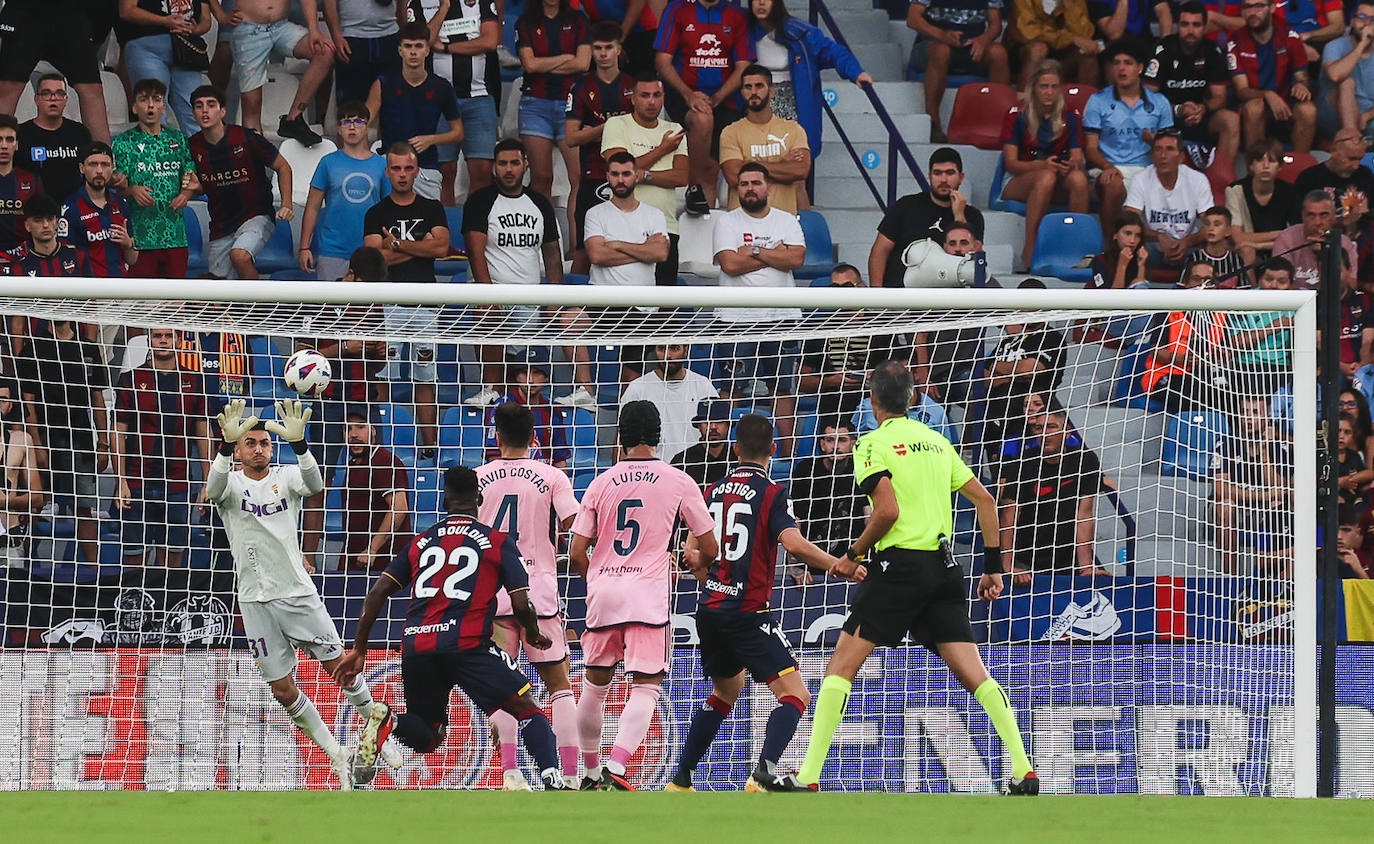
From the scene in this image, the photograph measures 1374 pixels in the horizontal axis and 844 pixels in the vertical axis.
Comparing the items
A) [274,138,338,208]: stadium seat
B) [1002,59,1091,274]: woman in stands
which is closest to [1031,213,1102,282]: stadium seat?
[1002,59,1091,274]: woman in stands

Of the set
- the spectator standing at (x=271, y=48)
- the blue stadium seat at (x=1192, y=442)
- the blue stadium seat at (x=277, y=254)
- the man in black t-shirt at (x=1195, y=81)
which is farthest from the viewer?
the man in black t-shirt at (x=1195, y=81)

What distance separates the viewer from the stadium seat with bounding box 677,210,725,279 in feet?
39.9

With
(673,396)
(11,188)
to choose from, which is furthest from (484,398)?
(11,188)

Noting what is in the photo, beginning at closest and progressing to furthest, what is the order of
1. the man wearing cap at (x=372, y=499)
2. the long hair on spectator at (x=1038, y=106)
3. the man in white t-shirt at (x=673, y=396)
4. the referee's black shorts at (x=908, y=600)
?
1. the referee's black shorts at (x=908, y=600)
2. the man wearing cap at (x=372, y=499)
3. the man in white t-shirt at (x=673, y=396)
4. the long hair on spectator at (x=1038, y=106)

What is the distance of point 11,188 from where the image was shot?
10734 mm

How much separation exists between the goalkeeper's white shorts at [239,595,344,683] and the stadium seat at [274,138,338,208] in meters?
4.02

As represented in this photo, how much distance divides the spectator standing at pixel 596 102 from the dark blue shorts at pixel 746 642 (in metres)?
5.05

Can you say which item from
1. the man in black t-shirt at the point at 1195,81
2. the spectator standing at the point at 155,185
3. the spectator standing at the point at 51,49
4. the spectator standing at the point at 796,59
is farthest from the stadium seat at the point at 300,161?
the man in black t-shirt at the point at 1195,81

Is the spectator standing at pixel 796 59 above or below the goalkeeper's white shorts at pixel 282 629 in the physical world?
above

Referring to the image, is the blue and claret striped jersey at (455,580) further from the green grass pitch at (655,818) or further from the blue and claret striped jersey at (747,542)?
the green grass pitch at (655,818)

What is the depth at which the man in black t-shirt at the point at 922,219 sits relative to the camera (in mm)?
11633

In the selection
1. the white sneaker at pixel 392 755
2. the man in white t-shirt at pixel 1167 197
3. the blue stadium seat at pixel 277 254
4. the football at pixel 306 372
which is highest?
the man in white t-shirt at pixel 1167 197

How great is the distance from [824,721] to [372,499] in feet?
10.9

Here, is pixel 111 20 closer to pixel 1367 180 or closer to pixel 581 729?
pixel 581 729
